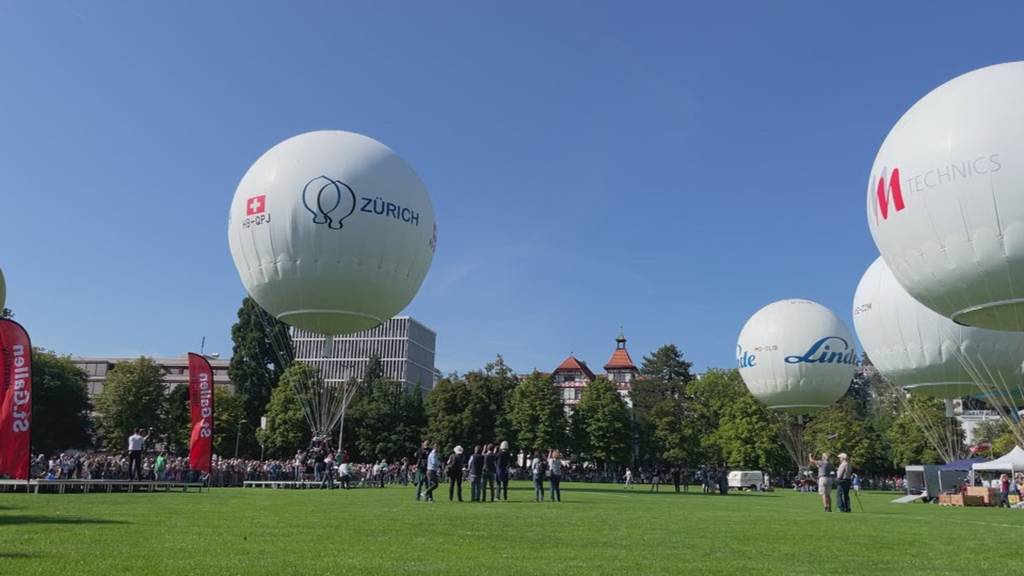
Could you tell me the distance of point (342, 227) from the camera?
69.9 ft

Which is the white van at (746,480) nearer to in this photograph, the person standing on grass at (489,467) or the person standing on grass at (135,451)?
the person standing on grass at (489,467)

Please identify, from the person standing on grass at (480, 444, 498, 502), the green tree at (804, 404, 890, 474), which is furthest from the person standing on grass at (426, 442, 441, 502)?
the green tree at (804, 404, 890, 474)

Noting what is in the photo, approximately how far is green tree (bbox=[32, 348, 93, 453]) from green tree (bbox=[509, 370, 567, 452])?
4576 centimetres

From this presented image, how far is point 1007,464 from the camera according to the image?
1475 inches

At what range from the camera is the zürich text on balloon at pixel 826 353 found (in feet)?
123

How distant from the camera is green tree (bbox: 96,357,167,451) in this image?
76.2m

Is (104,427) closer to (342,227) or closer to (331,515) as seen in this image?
(342,227)

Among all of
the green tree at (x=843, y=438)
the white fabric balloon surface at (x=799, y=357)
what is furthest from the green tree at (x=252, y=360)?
the white fabric balloon surface at (x=799, y=357)

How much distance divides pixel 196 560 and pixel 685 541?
666 cm

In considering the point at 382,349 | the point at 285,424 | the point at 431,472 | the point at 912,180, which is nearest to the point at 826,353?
the point at 912,180

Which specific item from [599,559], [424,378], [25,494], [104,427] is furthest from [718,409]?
[424,378]

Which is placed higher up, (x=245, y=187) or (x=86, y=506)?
(x=245, y=187)

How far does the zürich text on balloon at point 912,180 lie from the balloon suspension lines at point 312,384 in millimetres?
16748

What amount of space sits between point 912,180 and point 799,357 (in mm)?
21473
